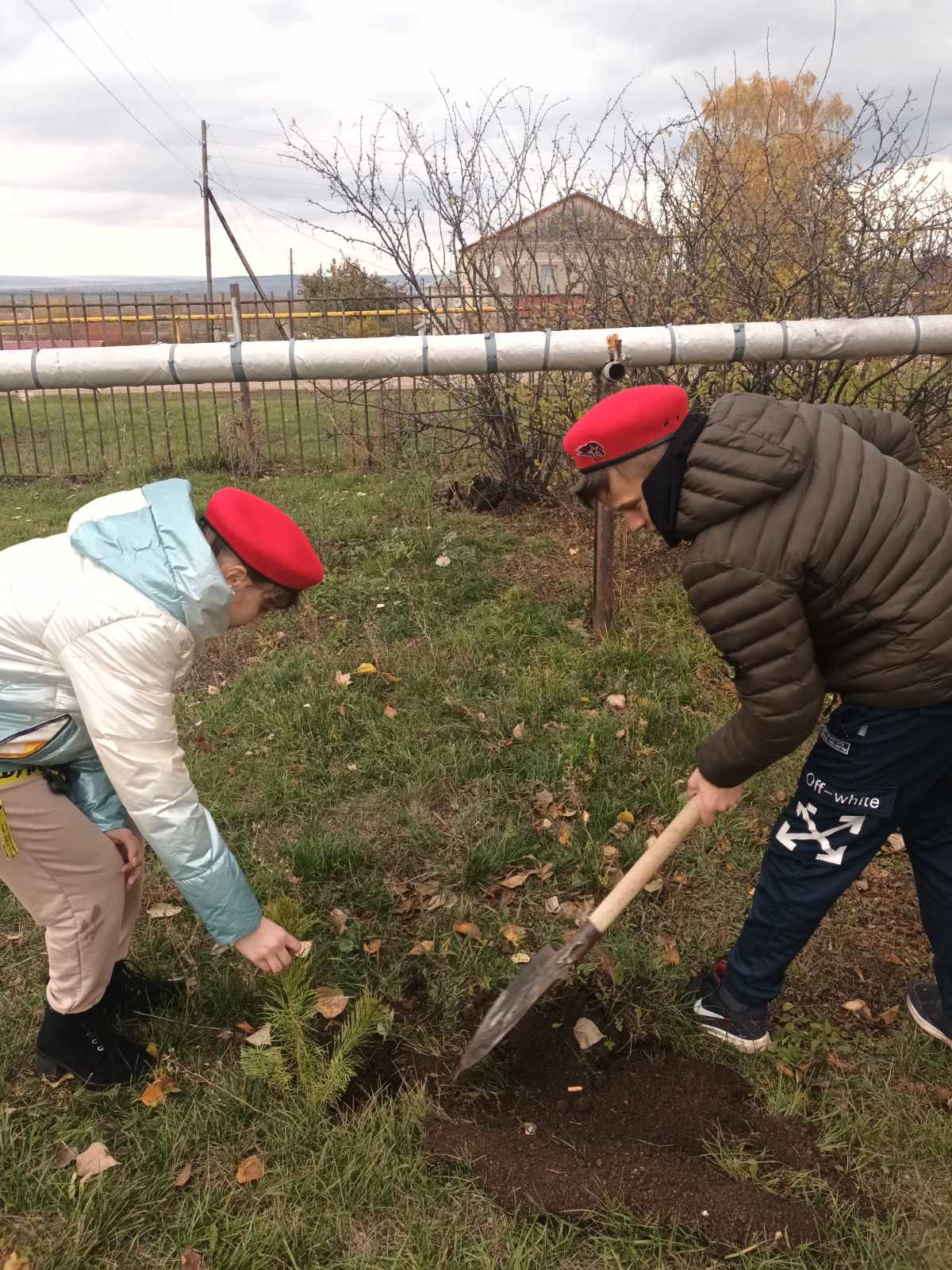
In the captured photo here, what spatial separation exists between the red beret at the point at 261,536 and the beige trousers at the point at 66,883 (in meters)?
0.78

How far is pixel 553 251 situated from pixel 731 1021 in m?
5.19

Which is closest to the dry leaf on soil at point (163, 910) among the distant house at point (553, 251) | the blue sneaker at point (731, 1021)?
the blue sneaker at point (731, 1021)

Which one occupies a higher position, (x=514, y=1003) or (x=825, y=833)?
(x=825, y=833)

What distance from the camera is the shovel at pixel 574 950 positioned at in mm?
2277

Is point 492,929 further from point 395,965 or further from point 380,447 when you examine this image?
point 380,447

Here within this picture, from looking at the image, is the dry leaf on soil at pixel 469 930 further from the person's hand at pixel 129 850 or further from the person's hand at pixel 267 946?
the person's hand at pixel 129 850

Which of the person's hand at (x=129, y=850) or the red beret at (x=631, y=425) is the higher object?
the red beret at (x=631, y=425)

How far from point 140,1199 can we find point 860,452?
8.00 feet

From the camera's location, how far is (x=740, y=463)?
1.90m

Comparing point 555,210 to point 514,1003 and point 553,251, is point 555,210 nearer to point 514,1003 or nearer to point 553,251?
point 553,251

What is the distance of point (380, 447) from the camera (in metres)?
8.80

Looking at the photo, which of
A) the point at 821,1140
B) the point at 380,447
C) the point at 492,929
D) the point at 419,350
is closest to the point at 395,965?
the point at 492,929

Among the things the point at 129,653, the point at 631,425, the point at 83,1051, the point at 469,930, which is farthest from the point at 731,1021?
the point at 129,653

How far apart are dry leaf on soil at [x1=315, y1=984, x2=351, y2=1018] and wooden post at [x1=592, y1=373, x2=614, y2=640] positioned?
8.02 ft
